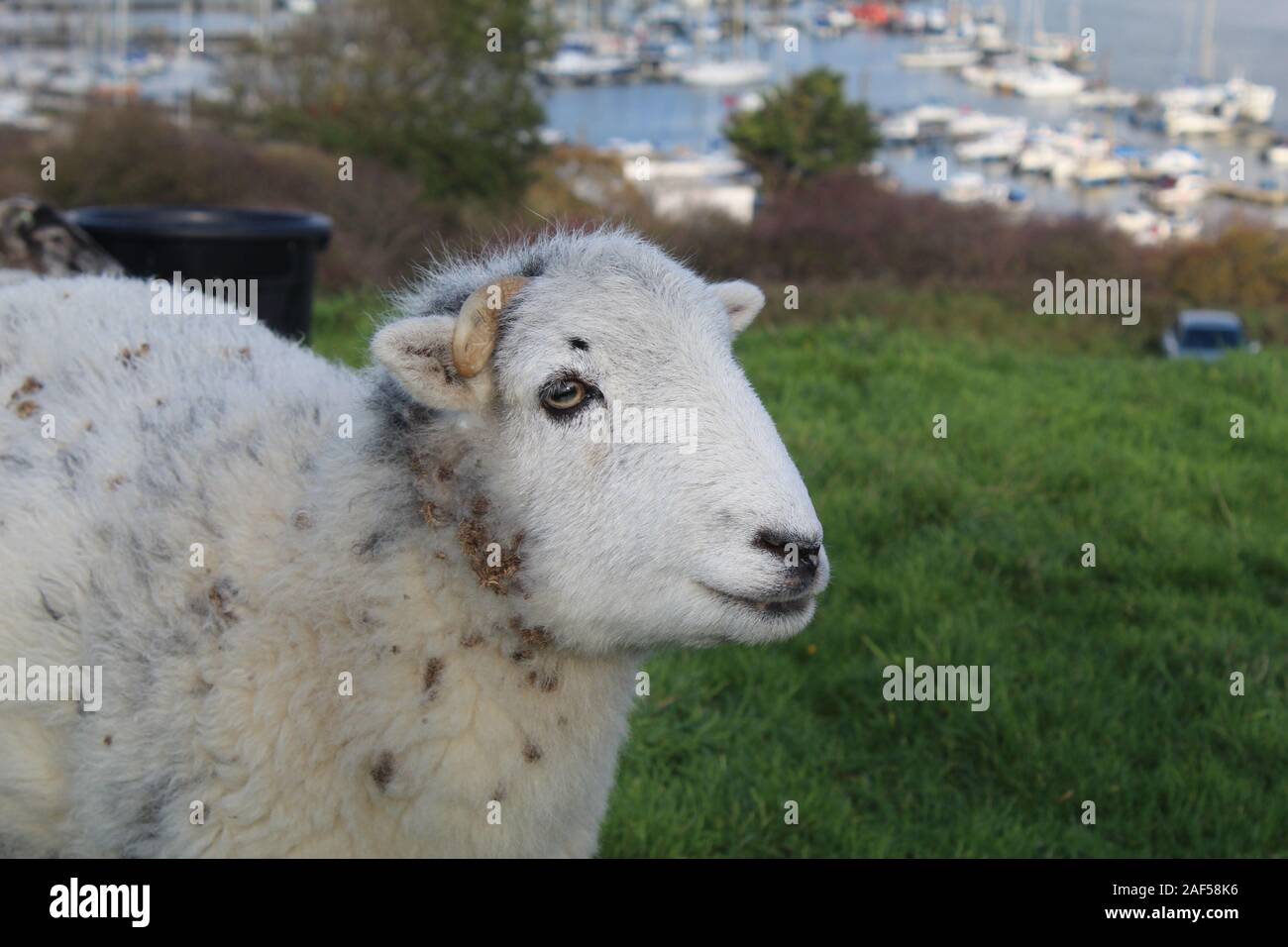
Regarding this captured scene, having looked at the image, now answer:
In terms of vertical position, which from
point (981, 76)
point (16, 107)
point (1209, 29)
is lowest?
point (16, 107)

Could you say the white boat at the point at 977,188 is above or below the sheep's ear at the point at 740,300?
below

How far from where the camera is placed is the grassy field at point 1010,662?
3748 millimetres

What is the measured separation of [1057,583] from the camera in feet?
16.2

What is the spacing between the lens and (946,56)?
58.9m

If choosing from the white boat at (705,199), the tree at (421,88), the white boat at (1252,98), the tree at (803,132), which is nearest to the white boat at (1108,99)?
the white boat at (1252,98)

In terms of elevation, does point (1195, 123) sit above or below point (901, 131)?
above

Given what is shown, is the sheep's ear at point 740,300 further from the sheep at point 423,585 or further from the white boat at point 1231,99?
the white boat at point 1231,99

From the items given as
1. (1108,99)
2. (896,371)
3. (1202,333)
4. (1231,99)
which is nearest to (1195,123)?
(1231,99)

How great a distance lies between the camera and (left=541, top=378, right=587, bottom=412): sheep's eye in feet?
8.35

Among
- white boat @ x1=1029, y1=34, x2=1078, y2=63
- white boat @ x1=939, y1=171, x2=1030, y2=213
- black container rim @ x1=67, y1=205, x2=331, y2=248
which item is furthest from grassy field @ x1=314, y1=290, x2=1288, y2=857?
white boat @ x1=1029, y1=34, x2=1078, y2=63

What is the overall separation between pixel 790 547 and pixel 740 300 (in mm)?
906

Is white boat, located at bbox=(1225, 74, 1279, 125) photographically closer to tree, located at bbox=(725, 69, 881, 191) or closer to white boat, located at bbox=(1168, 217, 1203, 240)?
white boat, located at bbox=(1168, 217, 1203, 240)

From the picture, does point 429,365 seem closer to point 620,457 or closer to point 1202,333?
point 620,457

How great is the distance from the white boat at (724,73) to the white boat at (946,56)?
7.06 metres
